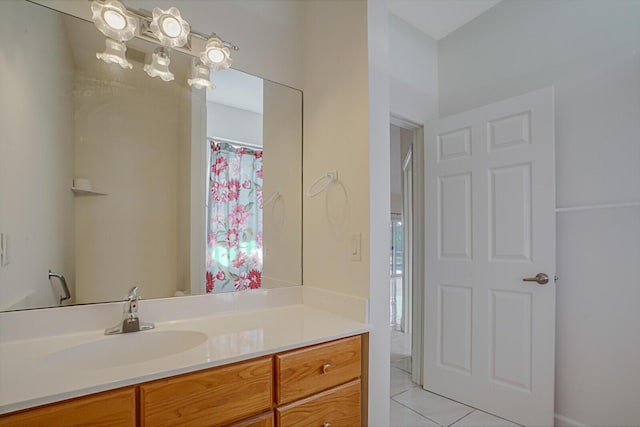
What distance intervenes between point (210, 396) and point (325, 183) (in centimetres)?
103

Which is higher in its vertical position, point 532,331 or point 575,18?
point 575,18

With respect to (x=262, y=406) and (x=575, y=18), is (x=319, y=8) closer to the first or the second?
(x=575, y=18)

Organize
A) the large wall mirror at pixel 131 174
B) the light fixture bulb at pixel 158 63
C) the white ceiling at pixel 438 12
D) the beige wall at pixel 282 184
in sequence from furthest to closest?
the white ceiling at pixel 438 12, the beige wall at pixel 282 184, the light fixture bulb at pixel 158 63, the large wall mirror at pixel 131 174

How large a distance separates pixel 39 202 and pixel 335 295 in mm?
1241

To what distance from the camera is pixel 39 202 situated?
1.13m

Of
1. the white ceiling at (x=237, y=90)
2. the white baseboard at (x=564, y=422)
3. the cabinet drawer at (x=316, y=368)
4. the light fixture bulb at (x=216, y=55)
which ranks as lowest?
the white baseboard at (x=564, y=422)

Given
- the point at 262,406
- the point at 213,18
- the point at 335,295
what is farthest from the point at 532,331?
the point at 213,18

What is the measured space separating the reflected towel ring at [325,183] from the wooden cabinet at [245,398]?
73cm

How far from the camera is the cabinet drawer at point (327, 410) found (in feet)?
3.49

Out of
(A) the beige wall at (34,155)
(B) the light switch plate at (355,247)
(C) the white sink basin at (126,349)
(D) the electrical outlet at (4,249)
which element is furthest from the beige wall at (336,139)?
(D) the electrical outlet at (4,249)

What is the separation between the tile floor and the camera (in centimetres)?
189

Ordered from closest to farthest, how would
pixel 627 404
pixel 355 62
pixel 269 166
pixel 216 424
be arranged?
pixel 216 424, pixel 355 62, pixel 627 404, pixel 269 166

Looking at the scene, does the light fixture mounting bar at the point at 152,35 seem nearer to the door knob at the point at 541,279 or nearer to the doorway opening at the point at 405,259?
the doorway opening at the point at 405,259

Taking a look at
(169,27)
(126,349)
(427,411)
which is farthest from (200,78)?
(427,411)
